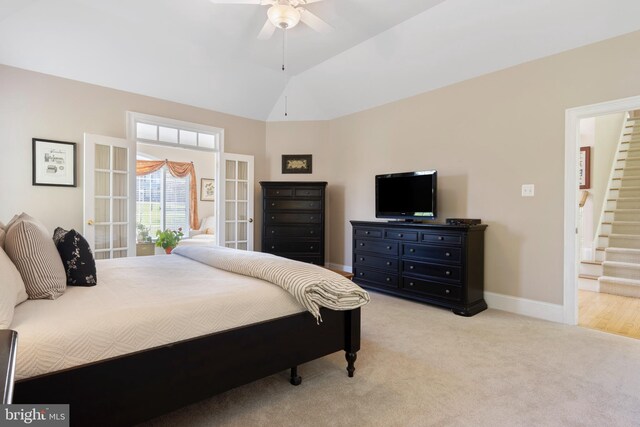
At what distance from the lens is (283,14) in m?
2.77

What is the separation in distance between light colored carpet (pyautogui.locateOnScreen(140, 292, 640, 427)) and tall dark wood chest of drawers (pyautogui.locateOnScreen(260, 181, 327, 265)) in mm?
2345

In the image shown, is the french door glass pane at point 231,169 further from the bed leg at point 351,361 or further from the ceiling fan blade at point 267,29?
the bed leg at point 351,361

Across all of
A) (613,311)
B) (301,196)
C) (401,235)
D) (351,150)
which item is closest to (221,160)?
(301,196)

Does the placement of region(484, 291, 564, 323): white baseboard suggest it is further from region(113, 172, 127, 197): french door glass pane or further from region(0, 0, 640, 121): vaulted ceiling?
region(113, 172, 127, 197): french door glass pane

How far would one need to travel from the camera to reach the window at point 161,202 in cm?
745

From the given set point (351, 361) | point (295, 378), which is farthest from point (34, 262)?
point (351, 361)

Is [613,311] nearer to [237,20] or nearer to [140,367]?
[140,367]

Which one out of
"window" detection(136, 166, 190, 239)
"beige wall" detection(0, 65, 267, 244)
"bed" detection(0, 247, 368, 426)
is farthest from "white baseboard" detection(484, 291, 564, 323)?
"window" detection(136, 166, 190, 239)

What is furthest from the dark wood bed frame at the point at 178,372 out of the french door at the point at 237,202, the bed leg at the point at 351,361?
the french door at the point at 237,202

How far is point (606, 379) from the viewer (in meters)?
2.08

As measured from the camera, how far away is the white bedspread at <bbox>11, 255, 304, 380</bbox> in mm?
1182

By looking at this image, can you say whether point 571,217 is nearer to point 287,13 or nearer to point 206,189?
point 287,13

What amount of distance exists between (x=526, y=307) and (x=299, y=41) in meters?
3.94

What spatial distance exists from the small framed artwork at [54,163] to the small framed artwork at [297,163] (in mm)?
2980
